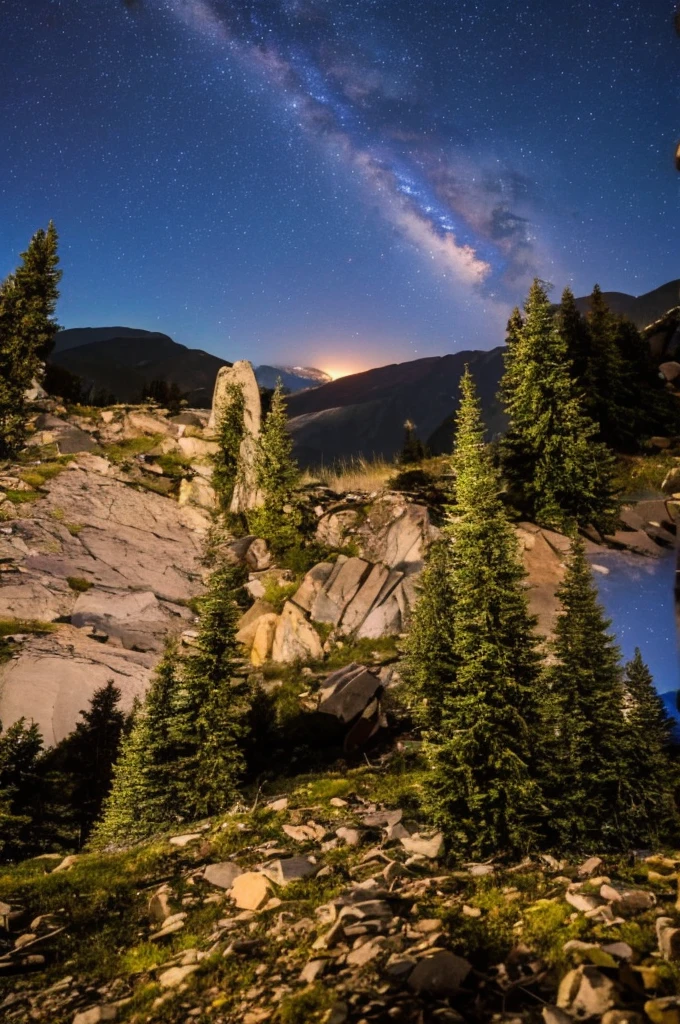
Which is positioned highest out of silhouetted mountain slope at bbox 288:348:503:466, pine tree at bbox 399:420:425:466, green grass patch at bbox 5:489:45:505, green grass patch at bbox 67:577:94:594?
silhouetted mountain slope at bbox 288:348:503:466

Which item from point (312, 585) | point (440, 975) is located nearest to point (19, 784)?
point (312, 585)

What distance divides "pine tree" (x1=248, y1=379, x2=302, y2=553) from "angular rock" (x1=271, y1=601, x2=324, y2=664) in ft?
14.1

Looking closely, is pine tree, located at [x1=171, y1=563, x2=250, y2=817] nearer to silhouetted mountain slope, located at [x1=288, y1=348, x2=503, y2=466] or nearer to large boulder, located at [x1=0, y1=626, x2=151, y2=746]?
large boulder, located at [x1=0, y1=626, x2=151, y2=746]

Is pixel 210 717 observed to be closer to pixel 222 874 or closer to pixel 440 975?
pixel 222 874

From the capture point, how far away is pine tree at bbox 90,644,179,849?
11172 millimetres

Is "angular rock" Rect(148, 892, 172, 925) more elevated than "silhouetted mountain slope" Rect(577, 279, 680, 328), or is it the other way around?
"silhouetted mountain slope" Rect(577, 279, 680, 328)

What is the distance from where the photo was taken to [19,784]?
39.8 feet

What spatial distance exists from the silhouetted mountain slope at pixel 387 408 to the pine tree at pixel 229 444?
749 inches

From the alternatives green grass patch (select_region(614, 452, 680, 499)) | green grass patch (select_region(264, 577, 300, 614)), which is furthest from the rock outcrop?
green grass patch (select_region(614, 452, 680, 499))

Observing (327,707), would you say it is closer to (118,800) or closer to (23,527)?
(118,800)

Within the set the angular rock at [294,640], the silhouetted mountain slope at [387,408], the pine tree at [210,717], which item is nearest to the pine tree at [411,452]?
the angular rock at [294,640]

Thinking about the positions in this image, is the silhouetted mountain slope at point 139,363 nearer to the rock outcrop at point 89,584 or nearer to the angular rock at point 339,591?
the rock outcrop at point 89,584

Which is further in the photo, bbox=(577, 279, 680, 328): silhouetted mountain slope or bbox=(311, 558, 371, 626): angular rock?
bbox=(577, 279, 680, 328): silhouetted mountain slope

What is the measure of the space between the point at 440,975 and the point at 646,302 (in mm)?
63547
